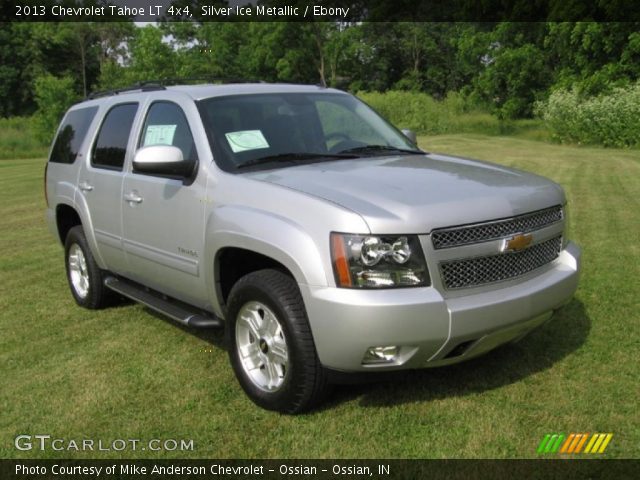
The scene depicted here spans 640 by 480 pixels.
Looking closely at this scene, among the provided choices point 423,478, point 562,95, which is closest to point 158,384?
point 423,478

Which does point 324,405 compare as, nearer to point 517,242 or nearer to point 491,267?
point 491,267

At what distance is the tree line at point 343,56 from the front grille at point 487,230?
32.0 meters

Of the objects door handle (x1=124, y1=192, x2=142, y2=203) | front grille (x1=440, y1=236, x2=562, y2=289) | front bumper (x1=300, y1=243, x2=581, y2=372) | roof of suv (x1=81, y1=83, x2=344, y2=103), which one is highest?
roof of suv (x1=81, y1=83, x2=344, y2=103)

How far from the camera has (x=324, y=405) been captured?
388cm

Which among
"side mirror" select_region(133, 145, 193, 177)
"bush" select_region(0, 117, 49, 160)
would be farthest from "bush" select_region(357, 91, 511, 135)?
"side mirror" select_region(133, 145, 193, 177)

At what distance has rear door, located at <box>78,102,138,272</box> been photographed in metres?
→ 5.12

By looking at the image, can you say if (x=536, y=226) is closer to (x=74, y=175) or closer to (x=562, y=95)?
(x=74, y=175)

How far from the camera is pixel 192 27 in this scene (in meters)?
67.2

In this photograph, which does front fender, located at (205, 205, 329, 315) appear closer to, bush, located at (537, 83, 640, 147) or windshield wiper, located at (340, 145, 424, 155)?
windshield wiper, located at (340, 145, 424, 155)

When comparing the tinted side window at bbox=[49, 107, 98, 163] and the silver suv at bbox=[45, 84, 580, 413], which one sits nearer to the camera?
the silver suv at bbox=[45, 84, 580, 413]

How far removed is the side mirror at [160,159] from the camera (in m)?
4.10

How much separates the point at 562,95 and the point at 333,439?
3135 cm

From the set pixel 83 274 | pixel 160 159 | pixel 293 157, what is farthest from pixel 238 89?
pixel 83 274

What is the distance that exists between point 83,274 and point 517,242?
4174 millimetres
